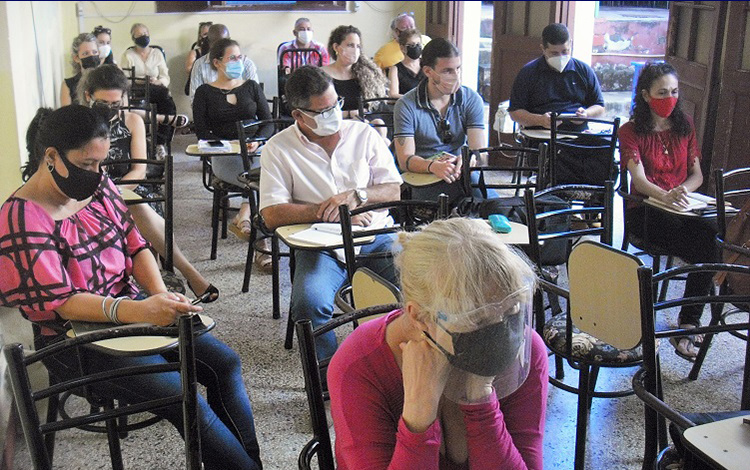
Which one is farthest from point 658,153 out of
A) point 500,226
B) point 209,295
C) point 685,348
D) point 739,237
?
point 209,295

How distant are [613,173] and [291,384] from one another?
2.40m

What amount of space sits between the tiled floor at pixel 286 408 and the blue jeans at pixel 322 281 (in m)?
0.32

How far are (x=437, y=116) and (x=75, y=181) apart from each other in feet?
7.13

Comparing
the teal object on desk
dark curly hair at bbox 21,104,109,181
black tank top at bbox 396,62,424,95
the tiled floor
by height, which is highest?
dark curly hair at bbox 21,104,109,181

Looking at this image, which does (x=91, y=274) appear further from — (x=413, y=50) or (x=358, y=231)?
(x=413, y=50)

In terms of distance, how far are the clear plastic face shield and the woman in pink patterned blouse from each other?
0.91 meters

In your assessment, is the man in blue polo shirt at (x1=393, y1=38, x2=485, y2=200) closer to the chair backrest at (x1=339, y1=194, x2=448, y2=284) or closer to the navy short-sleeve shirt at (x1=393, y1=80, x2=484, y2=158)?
the navy short-sleeve shirt at (x1=393, y1=80, x2=484, y2=158)

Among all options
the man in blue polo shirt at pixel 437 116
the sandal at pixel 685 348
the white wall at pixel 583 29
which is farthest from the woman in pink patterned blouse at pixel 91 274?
the white wall at pixel 583 29

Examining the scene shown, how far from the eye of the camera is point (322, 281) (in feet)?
9.07

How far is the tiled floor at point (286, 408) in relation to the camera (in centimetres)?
247

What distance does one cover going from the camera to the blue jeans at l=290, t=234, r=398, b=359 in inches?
105

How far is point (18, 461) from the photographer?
94.7 inches

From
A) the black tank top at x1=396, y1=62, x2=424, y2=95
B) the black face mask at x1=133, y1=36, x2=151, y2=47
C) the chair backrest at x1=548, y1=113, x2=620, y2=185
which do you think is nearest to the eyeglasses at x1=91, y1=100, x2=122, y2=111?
the chair backrest at x1=548, y1=113, x2=620, y2=185

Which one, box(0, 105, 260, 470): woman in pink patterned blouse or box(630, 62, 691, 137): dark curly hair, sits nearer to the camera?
box(0, 105, 260, 470): woman in pink patterned blouse
